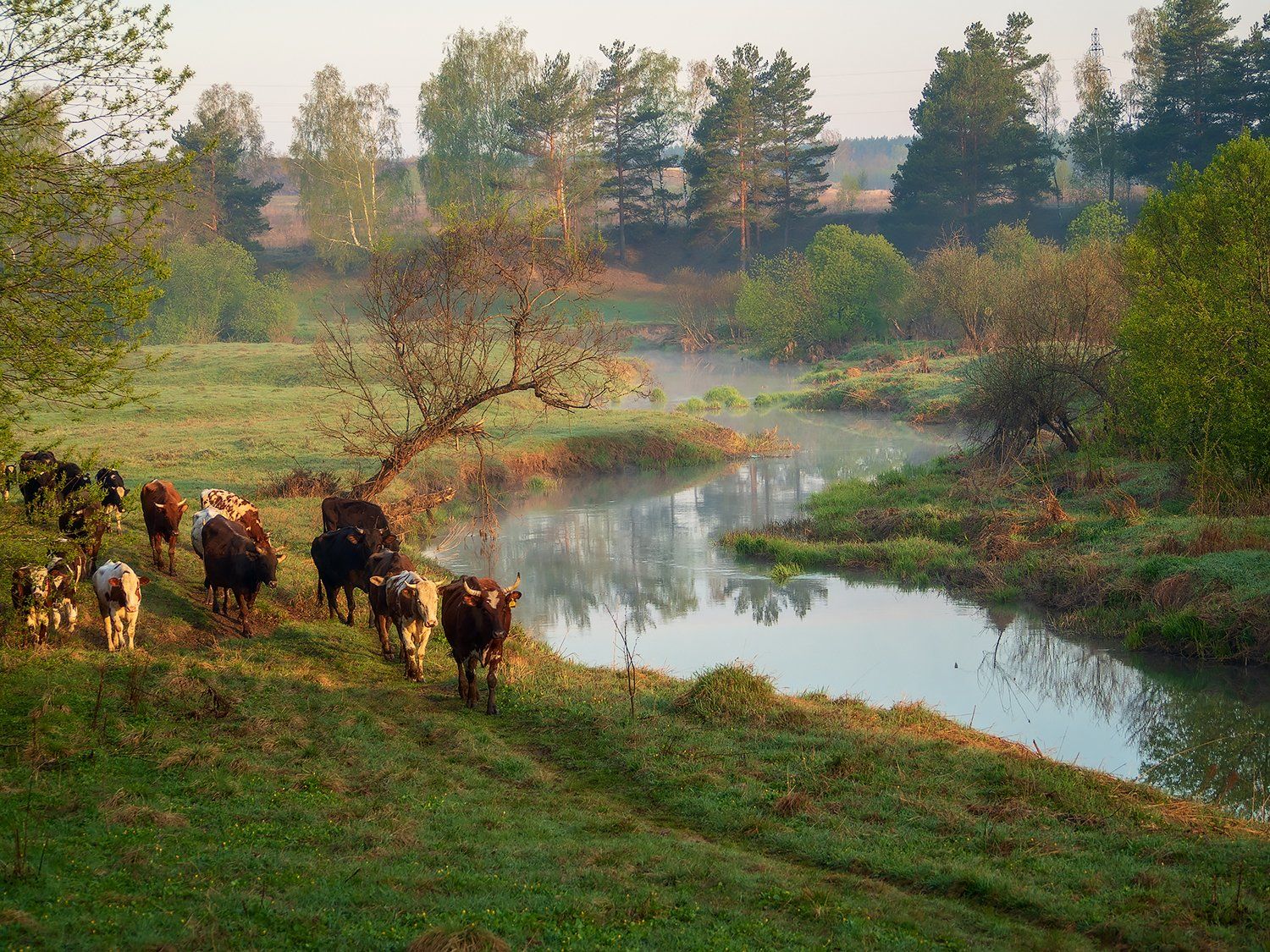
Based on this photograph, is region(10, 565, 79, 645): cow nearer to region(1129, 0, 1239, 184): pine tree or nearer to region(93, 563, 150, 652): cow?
region(93, 563, 150, 652): cow

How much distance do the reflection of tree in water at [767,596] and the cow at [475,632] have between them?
9.12m

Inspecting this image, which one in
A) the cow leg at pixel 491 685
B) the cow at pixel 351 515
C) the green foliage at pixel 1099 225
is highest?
the green foliage at pixel 1099 225

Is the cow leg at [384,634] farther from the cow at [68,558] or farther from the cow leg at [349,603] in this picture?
the cow at [68,558]

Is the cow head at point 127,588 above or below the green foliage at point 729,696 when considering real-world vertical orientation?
above

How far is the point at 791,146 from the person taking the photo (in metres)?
79.3

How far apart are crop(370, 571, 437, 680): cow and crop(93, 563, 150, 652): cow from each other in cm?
280

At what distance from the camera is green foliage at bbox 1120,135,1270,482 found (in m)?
21.9

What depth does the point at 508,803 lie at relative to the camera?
930 centimetres

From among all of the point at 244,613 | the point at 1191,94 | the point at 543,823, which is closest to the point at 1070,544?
the point at 244,613

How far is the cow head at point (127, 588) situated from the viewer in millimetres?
12148

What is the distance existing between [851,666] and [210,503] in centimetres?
1031

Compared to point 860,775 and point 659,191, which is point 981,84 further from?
point 860,775

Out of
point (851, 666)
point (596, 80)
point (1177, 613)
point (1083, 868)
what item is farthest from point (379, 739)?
point (596, 80)

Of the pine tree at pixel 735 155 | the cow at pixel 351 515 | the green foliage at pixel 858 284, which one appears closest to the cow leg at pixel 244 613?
the cow at pixel 351 515
